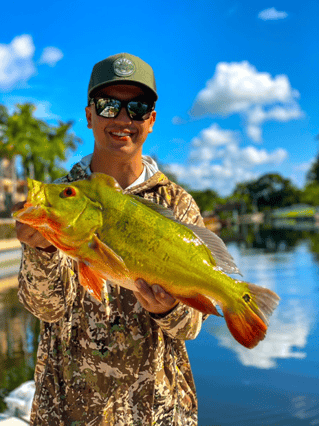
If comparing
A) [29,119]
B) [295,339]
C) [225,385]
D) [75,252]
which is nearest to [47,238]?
[75,252]

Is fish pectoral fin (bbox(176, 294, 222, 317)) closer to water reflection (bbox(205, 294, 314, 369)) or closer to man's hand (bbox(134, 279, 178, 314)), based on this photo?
man's hand (bbox(134, 279, 178, 314))

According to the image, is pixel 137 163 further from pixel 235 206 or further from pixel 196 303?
pixel 235 206

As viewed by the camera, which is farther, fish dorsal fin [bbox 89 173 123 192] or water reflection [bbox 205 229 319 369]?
water reflection [bbox 205 229 319 369]

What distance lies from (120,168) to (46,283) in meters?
0.83

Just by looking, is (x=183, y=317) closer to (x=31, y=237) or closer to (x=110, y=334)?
(x=110, y=334)

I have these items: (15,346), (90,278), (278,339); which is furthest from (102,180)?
(278,339)

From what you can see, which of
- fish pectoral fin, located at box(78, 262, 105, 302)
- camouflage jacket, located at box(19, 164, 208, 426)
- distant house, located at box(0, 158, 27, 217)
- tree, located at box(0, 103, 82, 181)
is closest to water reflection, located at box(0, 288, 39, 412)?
camouflage jacket, located at box(19, 164, 208, 426)

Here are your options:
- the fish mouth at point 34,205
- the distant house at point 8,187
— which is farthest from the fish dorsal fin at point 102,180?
the distant house at point 8,187

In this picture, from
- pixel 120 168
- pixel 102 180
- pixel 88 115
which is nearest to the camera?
pixel 102 180

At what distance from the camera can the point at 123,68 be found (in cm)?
239

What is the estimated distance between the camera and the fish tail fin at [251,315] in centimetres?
188

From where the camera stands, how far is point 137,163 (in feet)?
8.54

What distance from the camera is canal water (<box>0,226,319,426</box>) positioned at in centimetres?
690

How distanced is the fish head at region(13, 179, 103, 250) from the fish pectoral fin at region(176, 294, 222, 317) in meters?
0.56
